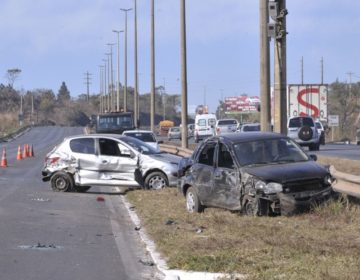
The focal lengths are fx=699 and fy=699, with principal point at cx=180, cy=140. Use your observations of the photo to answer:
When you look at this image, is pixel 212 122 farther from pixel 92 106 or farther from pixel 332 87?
pixel 92 106

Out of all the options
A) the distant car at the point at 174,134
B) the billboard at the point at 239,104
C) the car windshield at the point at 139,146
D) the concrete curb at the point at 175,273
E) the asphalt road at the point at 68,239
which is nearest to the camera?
the concrete curb at the point at 175,273

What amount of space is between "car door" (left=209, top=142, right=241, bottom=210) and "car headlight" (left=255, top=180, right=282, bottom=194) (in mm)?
532

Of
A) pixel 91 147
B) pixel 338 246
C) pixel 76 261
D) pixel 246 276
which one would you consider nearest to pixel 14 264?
pixel 76 261

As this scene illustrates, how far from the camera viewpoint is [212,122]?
2309 inches

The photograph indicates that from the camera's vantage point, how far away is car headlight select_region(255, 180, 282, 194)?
1138 cm

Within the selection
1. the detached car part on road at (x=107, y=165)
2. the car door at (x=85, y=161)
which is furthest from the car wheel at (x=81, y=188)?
the car door at (x=85, y=161)

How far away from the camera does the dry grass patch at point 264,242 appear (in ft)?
25.7

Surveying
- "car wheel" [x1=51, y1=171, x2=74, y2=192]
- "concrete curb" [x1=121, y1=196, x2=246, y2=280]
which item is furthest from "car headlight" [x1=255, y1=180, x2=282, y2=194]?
"car wheel" [x1=51, y1=171, x2=74, y2=192]

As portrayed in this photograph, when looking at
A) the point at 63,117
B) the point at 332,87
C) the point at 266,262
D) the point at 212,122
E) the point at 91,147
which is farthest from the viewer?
the point at 63,117

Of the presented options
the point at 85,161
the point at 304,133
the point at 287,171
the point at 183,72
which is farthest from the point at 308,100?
the point at 287,171

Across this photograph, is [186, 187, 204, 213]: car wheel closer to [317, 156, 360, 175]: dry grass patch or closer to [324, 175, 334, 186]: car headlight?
[324, 175, 334, 186]: car headlight

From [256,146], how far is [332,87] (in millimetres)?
91402

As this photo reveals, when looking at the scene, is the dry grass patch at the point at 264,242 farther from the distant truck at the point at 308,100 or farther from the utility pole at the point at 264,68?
the distant truck at the point at 308,100

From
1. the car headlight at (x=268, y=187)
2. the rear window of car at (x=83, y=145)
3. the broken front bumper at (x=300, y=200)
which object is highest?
the rear window of car at (x=83, y=145)
